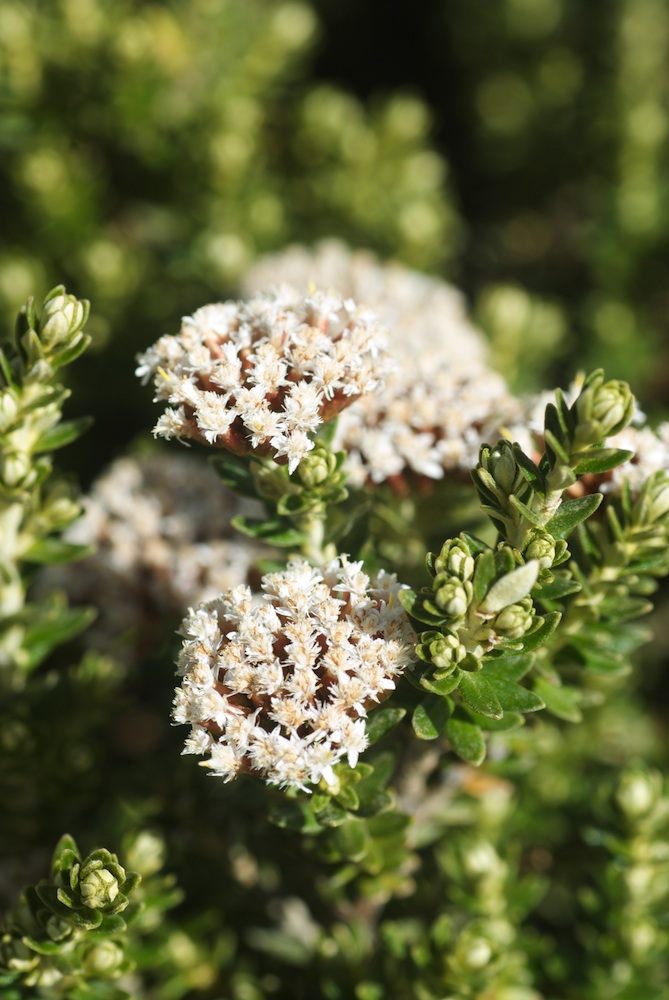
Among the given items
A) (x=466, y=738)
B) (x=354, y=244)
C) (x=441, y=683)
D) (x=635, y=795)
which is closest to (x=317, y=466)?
(x=441, y=683)

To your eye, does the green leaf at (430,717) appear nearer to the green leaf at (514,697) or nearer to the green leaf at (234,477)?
the green leaf at (514,697)

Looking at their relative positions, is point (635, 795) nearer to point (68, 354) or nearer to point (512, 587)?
point (512, 587)

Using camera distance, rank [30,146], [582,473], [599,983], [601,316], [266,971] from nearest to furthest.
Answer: [582,473] → [599,983] → [266,971] → [30,146] → [601,316]

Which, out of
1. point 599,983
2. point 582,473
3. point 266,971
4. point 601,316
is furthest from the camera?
point 601,316

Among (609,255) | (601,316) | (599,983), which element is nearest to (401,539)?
(599,983)

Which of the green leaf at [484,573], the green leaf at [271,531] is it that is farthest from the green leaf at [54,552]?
the green leaf at [484,573]

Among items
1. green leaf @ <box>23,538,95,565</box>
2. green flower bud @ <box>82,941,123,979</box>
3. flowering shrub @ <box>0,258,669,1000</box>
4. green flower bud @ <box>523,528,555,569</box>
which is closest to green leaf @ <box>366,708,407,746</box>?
flowering shrub @ <box>0,258,669,1000</box>

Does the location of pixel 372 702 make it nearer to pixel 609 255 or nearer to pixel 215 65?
pixel 609 255

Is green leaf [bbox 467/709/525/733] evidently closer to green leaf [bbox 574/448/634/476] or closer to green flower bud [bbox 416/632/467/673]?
green flower bud [bbox 416/632/467/673]
